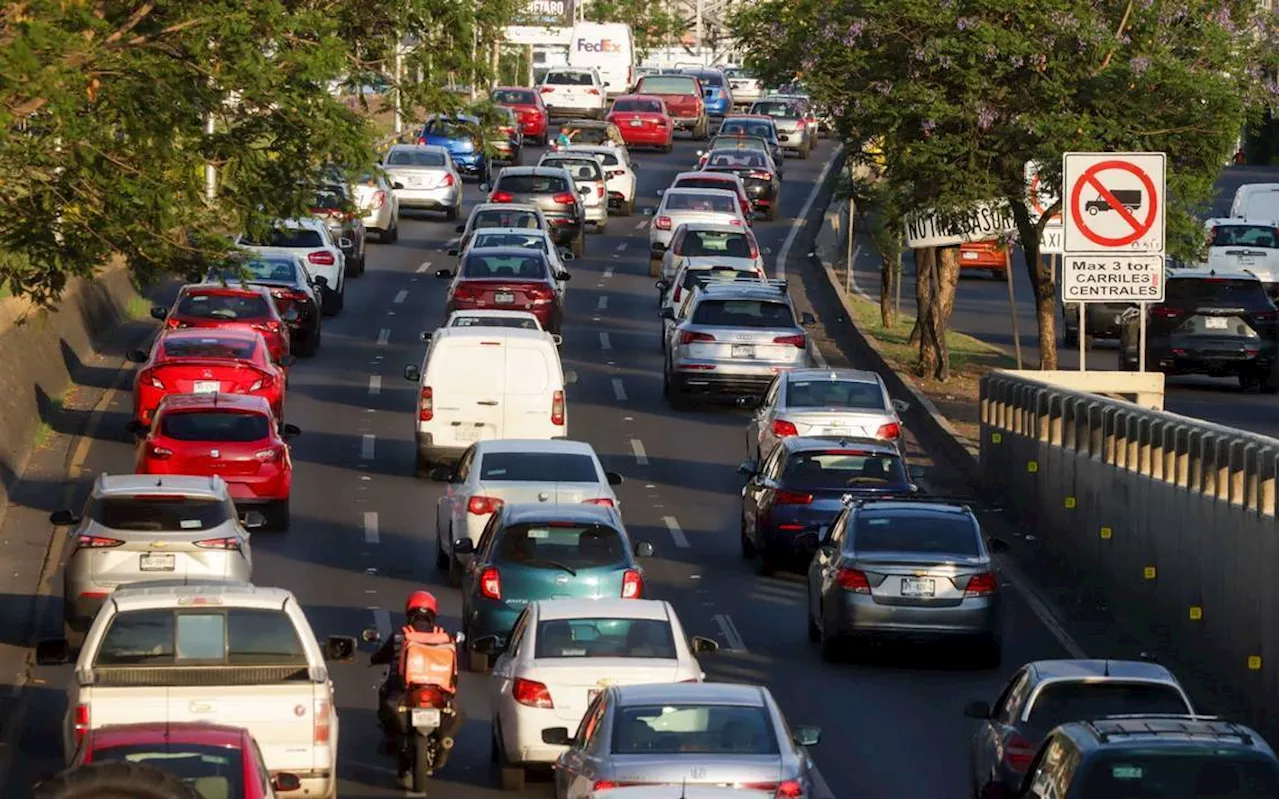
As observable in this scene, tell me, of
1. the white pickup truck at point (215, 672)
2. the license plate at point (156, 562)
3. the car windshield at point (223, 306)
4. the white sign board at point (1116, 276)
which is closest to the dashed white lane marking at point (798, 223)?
the car windshield at point (223, 306)

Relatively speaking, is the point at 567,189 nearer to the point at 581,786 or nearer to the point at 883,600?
the point at 883,600

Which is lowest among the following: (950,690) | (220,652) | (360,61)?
(950,690)

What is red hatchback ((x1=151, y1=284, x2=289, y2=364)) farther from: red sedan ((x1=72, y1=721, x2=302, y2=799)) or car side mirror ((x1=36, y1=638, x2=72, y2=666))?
red sedan ((x1=72, y1=721, x2=302, y2=799))

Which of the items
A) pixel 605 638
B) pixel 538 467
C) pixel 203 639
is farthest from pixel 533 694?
pixel 538 467

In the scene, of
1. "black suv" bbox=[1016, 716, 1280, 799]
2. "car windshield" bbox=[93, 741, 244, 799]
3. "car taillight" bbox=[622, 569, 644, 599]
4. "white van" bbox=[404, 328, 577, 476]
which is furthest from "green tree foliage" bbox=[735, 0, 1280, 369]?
"car windshield" bbox=[93, 741, 244, 799]

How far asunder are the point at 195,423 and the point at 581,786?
1477 centimetres

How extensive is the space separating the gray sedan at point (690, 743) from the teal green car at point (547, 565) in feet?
21.7

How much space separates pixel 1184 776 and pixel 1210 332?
28818 mm

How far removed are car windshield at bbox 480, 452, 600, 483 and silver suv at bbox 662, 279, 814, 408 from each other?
444 inches

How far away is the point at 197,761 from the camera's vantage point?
40.3 ft

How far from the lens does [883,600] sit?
2261 centimetres

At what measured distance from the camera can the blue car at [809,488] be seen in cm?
2653

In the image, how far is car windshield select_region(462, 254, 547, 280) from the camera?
4094 centimetres

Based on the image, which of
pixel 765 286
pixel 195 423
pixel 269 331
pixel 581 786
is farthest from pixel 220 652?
pixel 765 286
